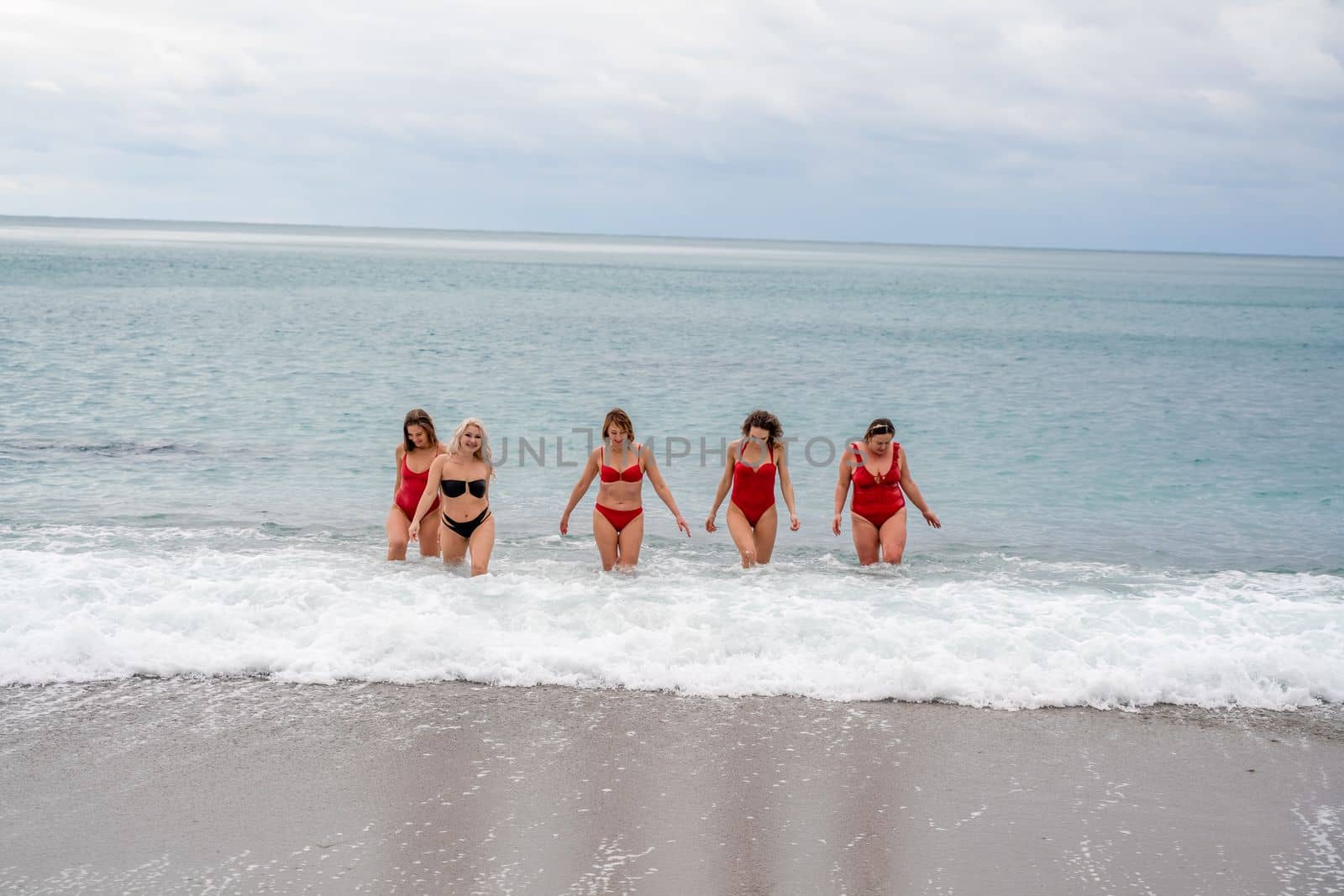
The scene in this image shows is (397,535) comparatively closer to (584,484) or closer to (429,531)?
(429,531)

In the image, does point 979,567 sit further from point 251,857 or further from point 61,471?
point 61,471

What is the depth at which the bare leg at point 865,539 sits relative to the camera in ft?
30.7

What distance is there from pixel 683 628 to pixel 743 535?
2.05m

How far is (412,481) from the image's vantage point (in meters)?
9.03

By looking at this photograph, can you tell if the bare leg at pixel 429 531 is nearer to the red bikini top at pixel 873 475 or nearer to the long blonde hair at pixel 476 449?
the long blonde hair at pixel 476 449

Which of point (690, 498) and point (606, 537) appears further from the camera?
point (690, 498)

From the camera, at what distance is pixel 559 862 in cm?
441

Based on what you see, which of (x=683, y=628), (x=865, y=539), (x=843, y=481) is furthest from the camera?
(x=865, y=539)

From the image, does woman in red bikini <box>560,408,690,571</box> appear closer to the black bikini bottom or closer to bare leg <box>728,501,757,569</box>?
bare leg <box>728,501,757,569</box>

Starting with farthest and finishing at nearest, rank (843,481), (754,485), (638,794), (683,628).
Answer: (843,481) < (754,485) < (683,628) < (638,794)

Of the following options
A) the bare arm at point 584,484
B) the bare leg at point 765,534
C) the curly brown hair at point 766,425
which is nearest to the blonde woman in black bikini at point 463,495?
the bare arm at point 584,484

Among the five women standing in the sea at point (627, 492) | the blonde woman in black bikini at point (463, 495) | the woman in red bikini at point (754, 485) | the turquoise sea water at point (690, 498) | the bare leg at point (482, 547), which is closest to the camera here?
the turquoise sea water at point (690, 498)

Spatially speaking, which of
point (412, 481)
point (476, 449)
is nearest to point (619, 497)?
point (476, 449)

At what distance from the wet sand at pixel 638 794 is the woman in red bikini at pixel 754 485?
2917 mm
